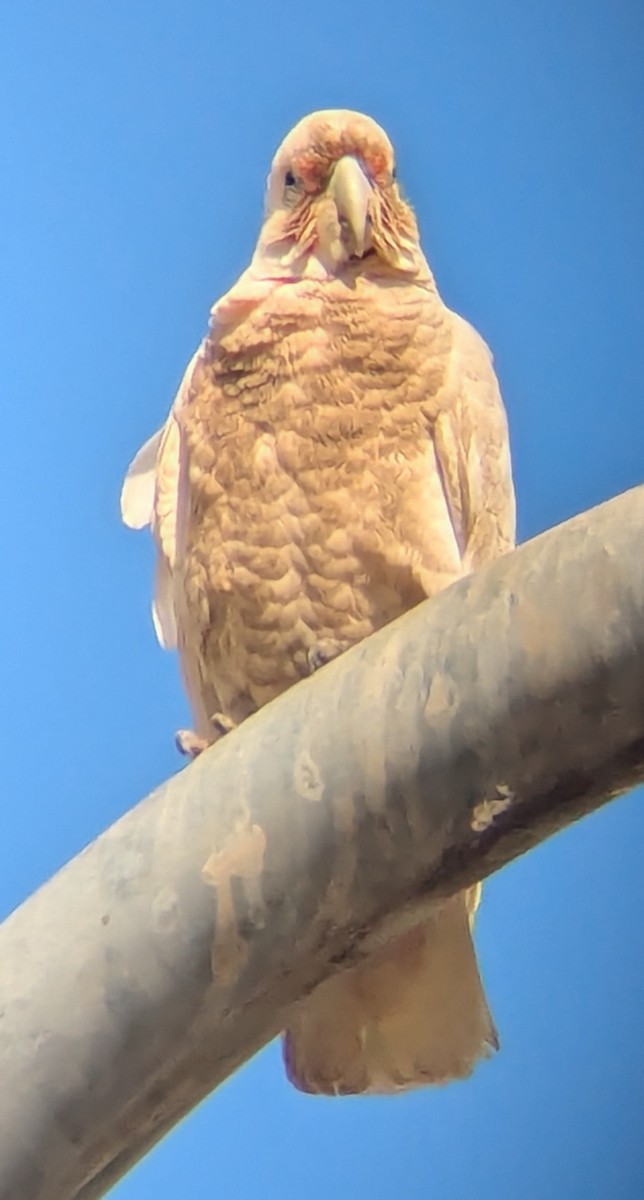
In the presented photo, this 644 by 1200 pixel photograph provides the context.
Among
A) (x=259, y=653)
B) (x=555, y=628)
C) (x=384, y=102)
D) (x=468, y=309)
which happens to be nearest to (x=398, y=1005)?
(x=259, y=653)

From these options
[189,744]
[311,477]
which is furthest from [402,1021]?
[311,477]

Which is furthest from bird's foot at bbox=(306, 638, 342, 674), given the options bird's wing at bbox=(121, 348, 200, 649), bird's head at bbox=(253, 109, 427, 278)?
bird's head at bbox=(253, 109, 427, 278)

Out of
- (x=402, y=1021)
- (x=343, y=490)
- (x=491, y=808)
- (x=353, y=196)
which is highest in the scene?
(x=353, y=196)

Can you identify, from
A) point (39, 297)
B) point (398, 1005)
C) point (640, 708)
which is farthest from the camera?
point (39, 297)

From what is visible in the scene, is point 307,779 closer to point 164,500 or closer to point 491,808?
point 491,808

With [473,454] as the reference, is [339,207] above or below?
above

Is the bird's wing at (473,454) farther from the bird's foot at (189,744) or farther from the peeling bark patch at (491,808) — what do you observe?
the peeling bark patch at (491,808)

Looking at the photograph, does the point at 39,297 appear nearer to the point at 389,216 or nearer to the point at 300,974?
the point at 389,216
